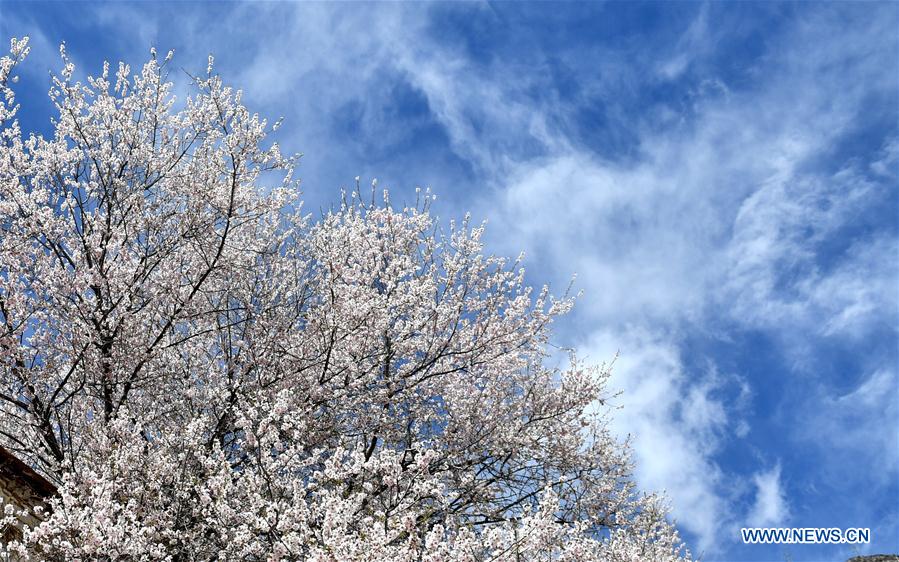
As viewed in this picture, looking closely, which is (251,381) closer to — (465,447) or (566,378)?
(465,447)

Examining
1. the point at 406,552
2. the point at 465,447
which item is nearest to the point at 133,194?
the point at 465,447

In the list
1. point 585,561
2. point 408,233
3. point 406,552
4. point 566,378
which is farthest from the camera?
point 408,233

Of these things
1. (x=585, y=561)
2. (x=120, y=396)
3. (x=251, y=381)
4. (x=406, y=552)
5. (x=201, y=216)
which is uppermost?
(x=201, y=216)

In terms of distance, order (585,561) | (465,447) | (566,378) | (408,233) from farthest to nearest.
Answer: (408,233) < (566,378) < (465,447) < (585,561)

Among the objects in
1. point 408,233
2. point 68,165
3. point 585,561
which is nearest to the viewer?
point 585,561

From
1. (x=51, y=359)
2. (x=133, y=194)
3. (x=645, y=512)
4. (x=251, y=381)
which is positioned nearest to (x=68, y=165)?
(x=133, y=194)

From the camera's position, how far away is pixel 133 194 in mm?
13273

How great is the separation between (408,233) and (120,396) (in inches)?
261

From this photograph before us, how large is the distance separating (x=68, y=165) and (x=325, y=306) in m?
5.05

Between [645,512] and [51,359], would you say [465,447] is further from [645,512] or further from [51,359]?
[51,359]

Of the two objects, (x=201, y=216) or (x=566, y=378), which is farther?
(x=566, y=378)

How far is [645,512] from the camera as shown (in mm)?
17125

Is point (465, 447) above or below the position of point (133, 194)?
below

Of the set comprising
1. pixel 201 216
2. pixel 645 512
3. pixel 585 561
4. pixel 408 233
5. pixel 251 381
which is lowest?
pixel 585 561
